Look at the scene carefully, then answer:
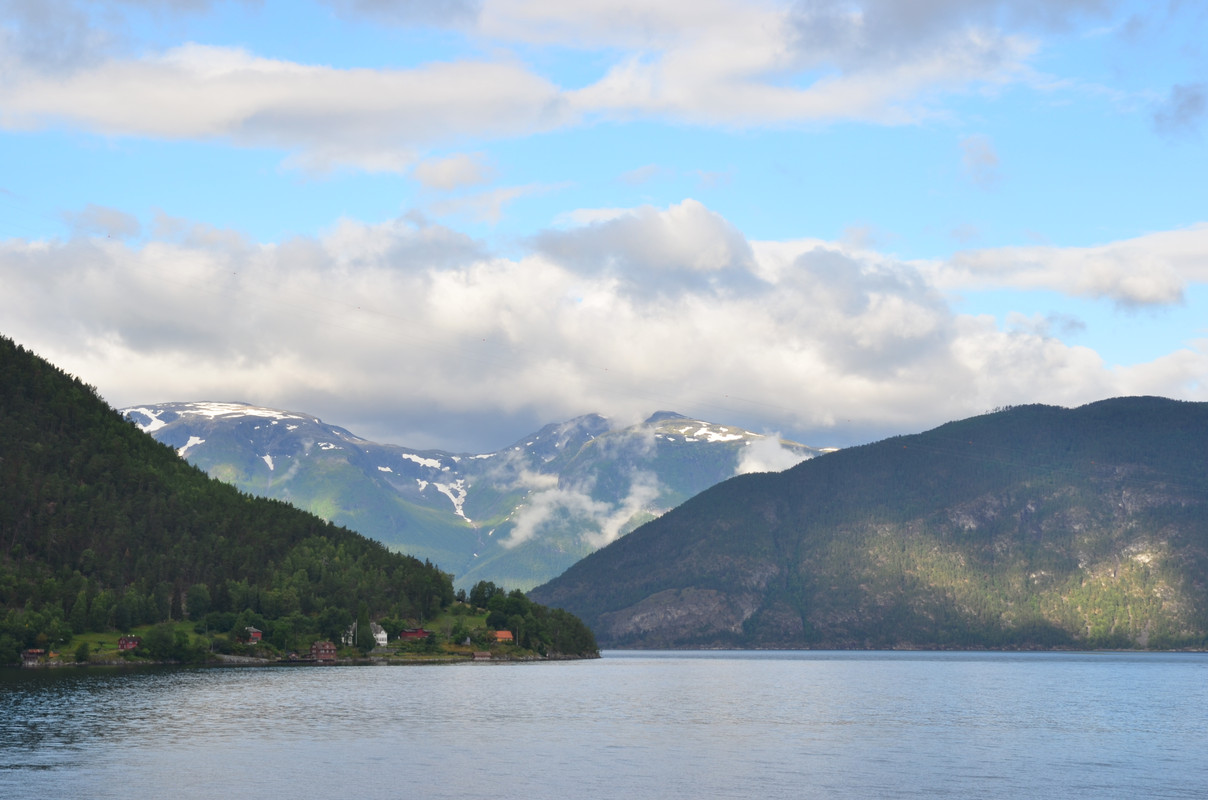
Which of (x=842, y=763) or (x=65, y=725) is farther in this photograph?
(x=65, y=725)

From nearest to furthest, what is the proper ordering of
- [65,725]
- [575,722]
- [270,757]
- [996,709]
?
[270,757] < [65,725] < [575,722] < [996,709]

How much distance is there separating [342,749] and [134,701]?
60511mm

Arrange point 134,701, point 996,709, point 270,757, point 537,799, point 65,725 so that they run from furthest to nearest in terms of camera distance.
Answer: point 996,709 < point 134,701 < point 65,725 < point 270,757 < point 537,799

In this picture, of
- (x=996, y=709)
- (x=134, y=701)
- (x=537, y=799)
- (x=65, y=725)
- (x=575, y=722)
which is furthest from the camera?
(x=996, y=709)

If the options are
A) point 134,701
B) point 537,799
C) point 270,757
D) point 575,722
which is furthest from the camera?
point 134,701

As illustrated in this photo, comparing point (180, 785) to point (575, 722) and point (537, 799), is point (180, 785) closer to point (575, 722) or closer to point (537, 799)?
point (537, 799)

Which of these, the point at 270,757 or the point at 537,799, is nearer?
the point at 537,799

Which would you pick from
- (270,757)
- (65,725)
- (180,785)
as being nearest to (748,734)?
(270,757)

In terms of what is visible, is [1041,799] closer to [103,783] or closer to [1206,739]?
[1206,739]

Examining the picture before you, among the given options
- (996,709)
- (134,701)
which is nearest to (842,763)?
(996,709)

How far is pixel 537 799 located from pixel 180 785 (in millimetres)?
31351

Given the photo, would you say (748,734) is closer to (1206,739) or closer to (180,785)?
(1206,739)

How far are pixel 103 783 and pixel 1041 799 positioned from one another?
80.0 m

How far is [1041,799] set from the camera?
101m
